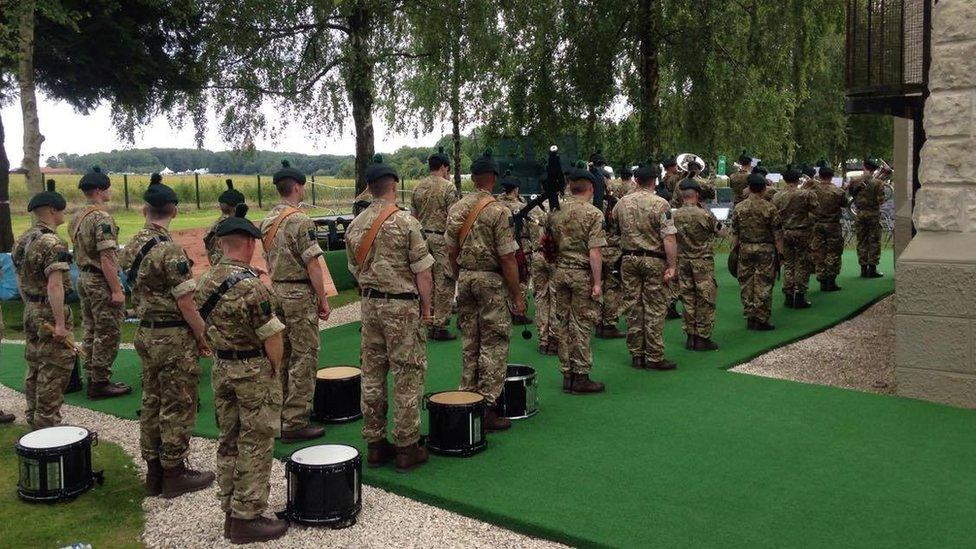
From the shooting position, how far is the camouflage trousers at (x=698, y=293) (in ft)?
33.1

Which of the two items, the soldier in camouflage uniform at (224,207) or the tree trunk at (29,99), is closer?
the soldier in camouflage uniform at (224,207)

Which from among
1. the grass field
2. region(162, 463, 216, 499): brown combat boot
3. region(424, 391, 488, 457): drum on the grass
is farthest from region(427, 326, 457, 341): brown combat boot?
region(162, 463, 216, 499): brown combat boot

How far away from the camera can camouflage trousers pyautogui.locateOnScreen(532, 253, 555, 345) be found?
10133 millimetres

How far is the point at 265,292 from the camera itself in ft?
16.7

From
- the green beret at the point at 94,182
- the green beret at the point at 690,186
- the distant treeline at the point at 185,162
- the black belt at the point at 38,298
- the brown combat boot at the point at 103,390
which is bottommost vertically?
the brown combat boot at the point at 103,390

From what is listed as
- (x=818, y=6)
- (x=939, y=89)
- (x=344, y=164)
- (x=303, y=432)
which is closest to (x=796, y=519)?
(x=303, y=432)

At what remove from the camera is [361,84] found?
15422mm

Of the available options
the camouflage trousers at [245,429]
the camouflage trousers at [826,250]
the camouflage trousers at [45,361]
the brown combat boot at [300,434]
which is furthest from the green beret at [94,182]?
the camouflage trousers at [826,250]

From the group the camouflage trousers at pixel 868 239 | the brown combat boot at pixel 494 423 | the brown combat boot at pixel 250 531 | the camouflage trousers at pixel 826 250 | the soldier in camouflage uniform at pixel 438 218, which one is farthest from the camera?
the camouflage trousers at pixel 868 239

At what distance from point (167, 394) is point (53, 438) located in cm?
87

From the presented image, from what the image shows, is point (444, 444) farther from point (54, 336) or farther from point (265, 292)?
point (54, 336)

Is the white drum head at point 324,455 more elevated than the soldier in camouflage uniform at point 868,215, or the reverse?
the soldier in camouflage uniform at point 868,215

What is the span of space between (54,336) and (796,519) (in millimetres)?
6109

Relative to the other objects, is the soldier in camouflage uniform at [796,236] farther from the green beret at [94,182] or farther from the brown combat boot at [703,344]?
the green beret at [94,182]
